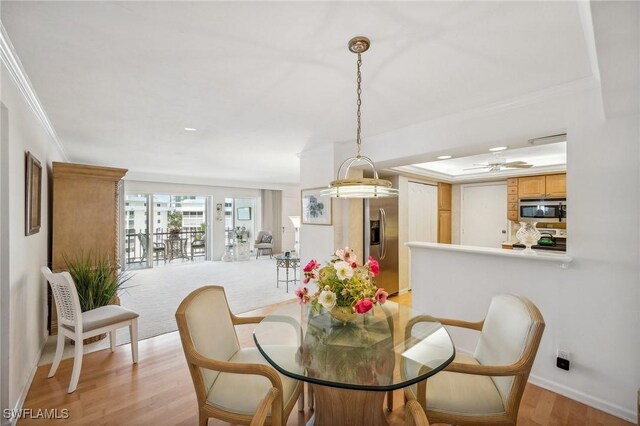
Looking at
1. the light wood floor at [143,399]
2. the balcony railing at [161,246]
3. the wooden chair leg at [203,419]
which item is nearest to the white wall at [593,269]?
the light wood floor at [143,399]

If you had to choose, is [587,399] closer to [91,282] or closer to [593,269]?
[593,269]

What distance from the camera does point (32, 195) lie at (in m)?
2.43

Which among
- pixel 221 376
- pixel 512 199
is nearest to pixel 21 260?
pixel 221 376

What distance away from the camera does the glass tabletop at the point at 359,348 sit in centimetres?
130

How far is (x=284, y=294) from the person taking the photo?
16.6 ft

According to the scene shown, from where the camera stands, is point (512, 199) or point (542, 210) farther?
point (512, 199)

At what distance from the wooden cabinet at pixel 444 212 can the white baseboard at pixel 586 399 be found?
3.81 meters

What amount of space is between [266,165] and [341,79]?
387cm

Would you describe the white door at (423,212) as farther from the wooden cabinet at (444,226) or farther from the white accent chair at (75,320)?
the white accent chair at (75,320)

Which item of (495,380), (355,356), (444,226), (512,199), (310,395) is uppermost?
(512,199)

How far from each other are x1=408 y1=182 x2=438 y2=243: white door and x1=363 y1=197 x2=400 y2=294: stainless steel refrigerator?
541 millimetres

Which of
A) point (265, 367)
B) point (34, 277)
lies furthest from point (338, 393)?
point (34, 277)

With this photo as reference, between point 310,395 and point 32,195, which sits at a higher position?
point 32,195

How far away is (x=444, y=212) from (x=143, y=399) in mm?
5895
